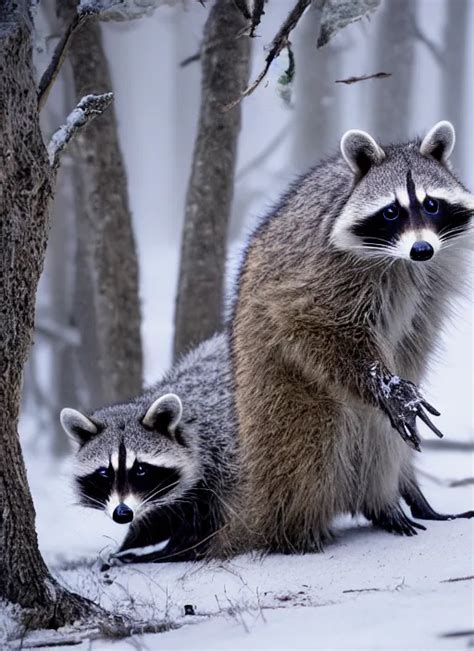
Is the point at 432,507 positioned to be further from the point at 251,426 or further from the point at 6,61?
the point at 6,61

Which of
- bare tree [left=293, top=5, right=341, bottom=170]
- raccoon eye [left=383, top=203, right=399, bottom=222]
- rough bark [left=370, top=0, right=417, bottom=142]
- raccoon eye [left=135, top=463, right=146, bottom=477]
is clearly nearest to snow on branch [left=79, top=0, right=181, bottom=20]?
raccoon eye [left=383, top=203, right=399, bottom=222]

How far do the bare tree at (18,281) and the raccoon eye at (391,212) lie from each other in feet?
4.92

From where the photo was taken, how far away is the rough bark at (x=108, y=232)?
725 centimetres

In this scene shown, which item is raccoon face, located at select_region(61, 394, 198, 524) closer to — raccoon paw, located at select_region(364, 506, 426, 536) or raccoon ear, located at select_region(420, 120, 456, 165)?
raccoon paw, located at select_region(364, 506, 426, 536)

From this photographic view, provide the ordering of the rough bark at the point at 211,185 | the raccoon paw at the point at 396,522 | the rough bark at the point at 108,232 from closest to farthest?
1. the raccoon paw at the point at 396,522
2. the rough bark at the point at 211,185
3. the rough bark at the point at 108,232

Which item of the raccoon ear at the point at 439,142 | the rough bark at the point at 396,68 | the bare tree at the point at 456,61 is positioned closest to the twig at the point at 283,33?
the raccoon ear at the point at 439,142

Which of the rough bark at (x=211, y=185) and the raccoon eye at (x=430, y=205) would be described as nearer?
the raccoon eye at (x=430, y=205)

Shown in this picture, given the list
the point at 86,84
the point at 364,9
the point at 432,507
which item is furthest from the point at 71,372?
the point at 364,9

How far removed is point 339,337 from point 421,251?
0.86m

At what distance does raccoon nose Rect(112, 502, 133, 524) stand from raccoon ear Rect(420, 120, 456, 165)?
86.7 inches

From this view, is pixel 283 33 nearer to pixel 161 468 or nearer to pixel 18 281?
pixel 18 281

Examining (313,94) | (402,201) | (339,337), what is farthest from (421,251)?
(313,94)

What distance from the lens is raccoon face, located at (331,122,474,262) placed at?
4.46 metres

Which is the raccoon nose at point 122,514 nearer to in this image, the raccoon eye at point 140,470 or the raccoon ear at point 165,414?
the raccoon eye at point 140,470
